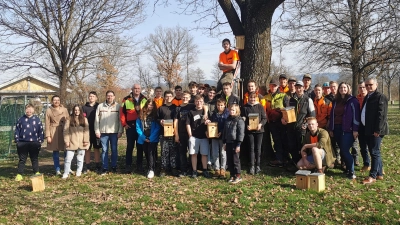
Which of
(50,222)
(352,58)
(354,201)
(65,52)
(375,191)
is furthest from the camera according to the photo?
(352,58)

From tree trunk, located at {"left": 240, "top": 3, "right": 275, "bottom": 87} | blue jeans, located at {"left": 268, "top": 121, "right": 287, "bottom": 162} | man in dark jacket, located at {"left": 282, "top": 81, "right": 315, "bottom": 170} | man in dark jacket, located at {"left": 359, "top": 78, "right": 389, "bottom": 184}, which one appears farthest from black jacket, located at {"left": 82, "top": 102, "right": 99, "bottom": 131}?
man in dark jacket, located at {"left": 359, "top": 78, "right": 389, "bottom": 184}

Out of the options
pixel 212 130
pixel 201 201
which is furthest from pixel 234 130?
pixel 201 201

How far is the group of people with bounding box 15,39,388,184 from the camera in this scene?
7129mm

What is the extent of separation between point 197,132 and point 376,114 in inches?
144

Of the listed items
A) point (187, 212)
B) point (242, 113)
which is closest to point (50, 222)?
point (187, 212)

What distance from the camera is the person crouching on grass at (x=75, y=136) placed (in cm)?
817

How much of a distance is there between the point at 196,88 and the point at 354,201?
4.55 meters

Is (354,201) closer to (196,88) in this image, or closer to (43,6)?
(196,88)

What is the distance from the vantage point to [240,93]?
889 cm

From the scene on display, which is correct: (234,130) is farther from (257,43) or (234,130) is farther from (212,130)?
(257,43)

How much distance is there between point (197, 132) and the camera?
25.5 ft

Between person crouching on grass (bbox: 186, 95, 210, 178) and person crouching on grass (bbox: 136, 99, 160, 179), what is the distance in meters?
0.85

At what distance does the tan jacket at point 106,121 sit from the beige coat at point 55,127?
33.3 inches

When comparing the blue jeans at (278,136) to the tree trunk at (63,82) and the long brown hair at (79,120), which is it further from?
the tree trunk at (63,82)
